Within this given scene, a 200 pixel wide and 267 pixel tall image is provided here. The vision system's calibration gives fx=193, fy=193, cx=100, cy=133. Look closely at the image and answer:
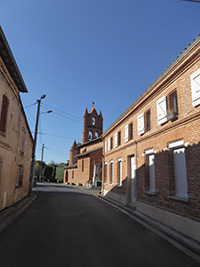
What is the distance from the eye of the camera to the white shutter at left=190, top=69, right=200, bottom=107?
664cm

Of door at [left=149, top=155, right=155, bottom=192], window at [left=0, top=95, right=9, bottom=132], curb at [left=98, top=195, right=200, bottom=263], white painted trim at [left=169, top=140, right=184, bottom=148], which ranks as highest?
window at [left=0, top=95, right=9, bottom=132]

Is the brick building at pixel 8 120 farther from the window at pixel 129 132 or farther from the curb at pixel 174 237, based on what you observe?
the window at pixel 129 132

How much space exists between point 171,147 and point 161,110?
6.26ft

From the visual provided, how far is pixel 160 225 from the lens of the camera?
299 inches

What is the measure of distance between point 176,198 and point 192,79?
4.40m

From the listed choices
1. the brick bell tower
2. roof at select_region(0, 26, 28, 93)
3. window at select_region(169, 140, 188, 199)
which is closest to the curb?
window at select_region(169, 140, 188, 199)

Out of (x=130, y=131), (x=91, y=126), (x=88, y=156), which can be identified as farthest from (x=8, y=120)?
(x=91, y=126)

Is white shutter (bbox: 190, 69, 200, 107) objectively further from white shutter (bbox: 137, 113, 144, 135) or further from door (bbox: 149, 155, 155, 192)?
white shutter (bbox: 137, 113, 144, 135)

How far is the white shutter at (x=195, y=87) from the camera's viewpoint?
21.8 feet

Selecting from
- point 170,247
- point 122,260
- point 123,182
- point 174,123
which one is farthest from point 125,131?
point 122,260

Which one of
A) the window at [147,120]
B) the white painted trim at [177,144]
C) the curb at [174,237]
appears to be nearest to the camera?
the curb at [174,237]

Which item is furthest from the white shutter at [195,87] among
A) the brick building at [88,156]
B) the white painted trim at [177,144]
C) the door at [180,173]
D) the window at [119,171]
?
the brick building at [88,156]

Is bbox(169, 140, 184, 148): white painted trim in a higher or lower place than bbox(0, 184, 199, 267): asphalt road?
higher

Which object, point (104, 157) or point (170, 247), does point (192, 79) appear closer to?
point (170, 247)
